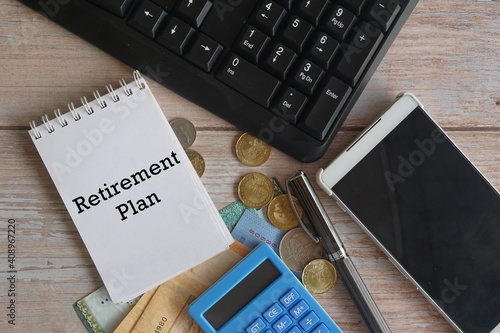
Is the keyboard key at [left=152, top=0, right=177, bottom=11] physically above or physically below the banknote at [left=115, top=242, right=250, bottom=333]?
above

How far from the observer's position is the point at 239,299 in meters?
0.57

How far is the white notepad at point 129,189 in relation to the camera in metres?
0.56

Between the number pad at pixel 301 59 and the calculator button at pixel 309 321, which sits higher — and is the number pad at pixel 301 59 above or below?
above

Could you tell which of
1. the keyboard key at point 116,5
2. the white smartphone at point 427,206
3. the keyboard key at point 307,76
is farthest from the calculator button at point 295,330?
the keyboard key at point 116,5

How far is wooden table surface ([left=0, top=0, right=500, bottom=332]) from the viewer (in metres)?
0.57

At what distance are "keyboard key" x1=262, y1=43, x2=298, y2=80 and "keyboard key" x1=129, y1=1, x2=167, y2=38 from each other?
10 centimetres

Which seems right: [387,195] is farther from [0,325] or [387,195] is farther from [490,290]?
[0,325]

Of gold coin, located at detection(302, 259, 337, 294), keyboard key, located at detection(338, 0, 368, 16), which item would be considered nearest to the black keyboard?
keyboard key, located at detection(338, 0, 368, 16)

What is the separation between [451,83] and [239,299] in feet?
0.98

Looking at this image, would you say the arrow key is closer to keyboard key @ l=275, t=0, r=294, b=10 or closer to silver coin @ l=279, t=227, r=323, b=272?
keyboard key @ l=275, t=0, r=294, b=10

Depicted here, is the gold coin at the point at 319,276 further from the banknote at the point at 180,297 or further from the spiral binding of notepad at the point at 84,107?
the spiral binding of notepad at the point at 84,107

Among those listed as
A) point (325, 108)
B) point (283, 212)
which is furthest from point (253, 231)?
point (325, 108)

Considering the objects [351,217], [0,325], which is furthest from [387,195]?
[0,325]

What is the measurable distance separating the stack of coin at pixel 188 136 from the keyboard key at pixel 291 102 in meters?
0.09
